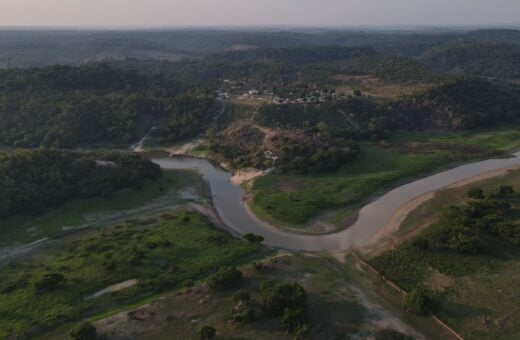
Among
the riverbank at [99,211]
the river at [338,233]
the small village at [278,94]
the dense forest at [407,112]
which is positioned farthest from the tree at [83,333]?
the small village at [278,94]

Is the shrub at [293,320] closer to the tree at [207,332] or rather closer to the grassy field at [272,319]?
the grassy field at [272,319]

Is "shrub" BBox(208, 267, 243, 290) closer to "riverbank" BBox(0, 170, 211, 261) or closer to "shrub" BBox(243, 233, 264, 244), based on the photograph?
"shrub" BBox(243, 233, 264, 244)

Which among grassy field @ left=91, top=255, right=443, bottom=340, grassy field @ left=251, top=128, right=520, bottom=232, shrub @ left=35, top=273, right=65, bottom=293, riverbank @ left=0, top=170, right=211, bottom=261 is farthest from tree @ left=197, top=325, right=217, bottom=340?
riverbank @ left=0, top=170, right=211, bottom=261

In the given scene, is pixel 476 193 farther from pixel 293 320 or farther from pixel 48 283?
pixel 48 283

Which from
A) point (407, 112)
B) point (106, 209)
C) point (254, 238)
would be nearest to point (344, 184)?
point (254, 238)

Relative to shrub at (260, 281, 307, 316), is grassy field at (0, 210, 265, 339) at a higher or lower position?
lower
